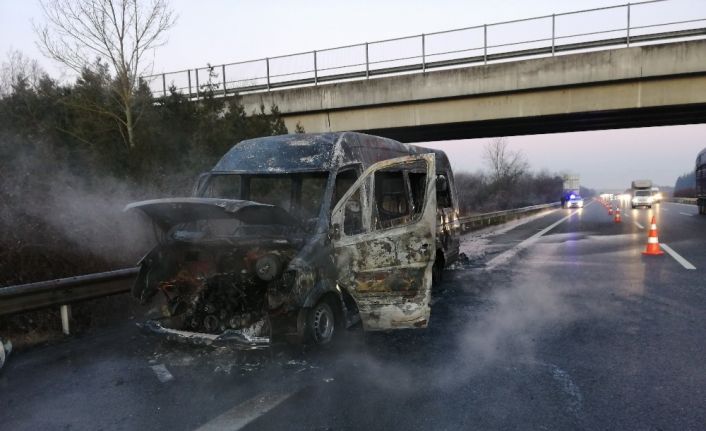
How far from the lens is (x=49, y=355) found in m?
5.02

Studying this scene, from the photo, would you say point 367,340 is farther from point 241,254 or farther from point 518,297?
point 518,297

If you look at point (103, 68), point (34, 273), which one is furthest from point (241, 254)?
point (103, 68)

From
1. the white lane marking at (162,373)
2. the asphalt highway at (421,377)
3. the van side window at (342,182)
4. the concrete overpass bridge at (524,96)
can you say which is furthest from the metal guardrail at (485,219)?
the white lane marking at (162,373)

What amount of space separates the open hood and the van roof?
0.93 meters

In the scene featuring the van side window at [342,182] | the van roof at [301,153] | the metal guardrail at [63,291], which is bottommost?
the metal guardrail at [63,291]

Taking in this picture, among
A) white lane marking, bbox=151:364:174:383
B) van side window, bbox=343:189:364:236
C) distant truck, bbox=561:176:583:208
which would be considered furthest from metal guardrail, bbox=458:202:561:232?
distant truck, bbox=561:176:583:208

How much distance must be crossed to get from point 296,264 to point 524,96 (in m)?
14.3

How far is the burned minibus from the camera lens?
4.43 metres

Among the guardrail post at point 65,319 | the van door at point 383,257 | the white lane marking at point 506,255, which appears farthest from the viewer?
the white lane marking at point 506,255

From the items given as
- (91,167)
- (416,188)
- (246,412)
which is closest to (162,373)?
(246,412)

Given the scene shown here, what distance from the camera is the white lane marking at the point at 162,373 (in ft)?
13.8

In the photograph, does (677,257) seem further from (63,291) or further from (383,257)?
(63,291)

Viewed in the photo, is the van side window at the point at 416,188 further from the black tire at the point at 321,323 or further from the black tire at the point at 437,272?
the black tire at the point at 321,323

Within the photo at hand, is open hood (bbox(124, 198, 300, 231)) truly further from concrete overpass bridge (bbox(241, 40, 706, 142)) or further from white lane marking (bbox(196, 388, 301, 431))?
concrete overpass bridge (bbox(241, 40, 706, 142))
